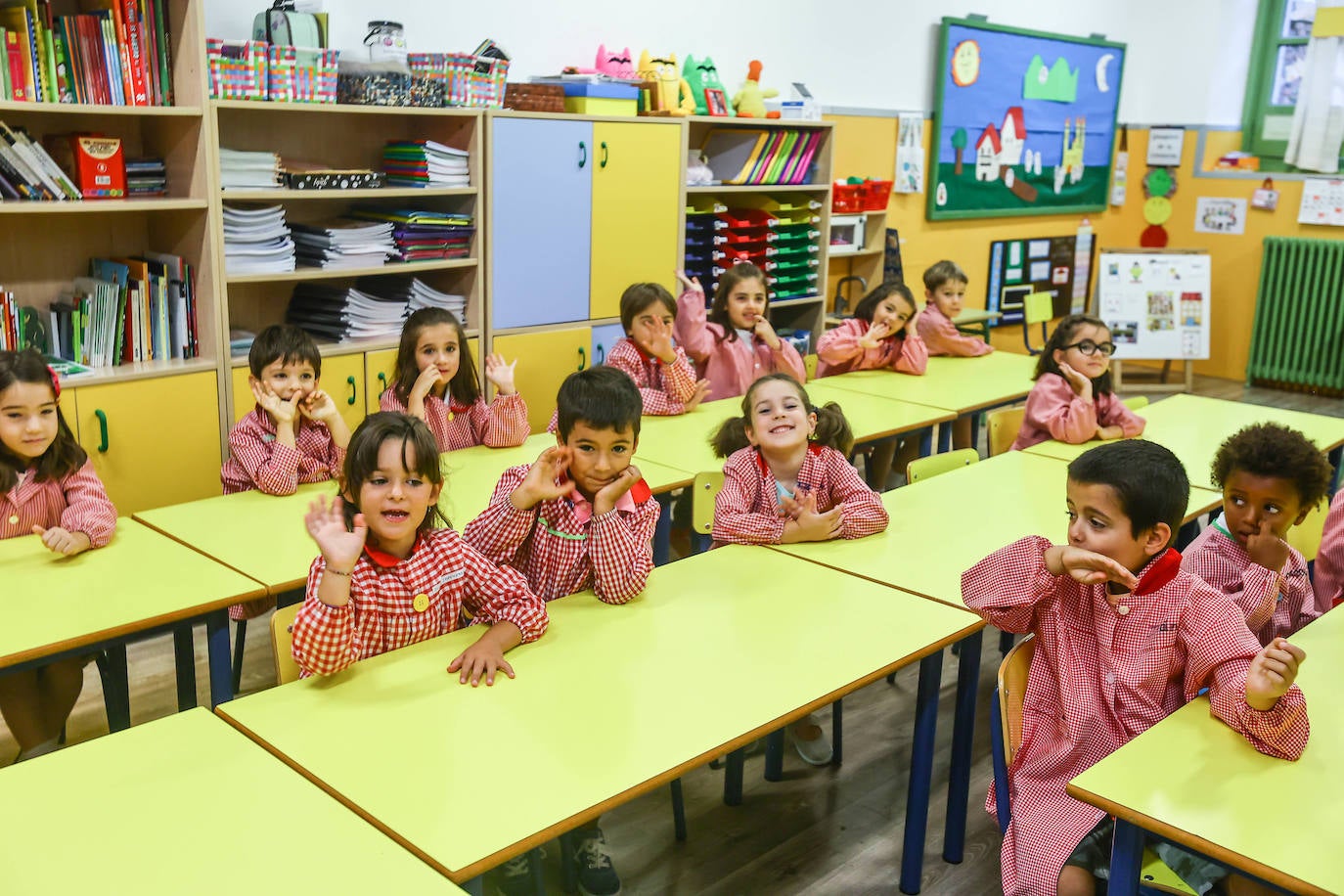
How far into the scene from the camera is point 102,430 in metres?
3.50

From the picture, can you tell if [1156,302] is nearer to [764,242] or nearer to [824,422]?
[764,242]

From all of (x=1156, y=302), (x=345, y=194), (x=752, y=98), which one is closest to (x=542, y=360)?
(x=345, y=194)

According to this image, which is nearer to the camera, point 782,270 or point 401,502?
point 401,502

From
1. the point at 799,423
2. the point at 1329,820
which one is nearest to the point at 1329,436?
the point at 799,423

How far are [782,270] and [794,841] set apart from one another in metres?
3.49

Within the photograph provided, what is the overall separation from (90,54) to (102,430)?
1.11 meters

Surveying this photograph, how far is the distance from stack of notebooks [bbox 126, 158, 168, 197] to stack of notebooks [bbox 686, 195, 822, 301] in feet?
7.35

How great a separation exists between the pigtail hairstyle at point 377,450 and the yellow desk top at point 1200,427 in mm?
2139

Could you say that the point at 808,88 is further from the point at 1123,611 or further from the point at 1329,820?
the point at 1329,820

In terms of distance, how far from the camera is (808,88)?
20.0 ft

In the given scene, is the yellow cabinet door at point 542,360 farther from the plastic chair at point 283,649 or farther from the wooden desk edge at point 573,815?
the wooden desk edge at point 573,815

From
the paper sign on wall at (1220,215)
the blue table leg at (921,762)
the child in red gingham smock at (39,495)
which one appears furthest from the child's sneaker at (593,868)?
the paper sign on wall at (1220,215)

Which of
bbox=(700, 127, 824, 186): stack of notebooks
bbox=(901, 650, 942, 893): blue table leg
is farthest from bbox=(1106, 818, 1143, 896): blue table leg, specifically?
bbox=(700, 127, 824, 186): stack of notebooks

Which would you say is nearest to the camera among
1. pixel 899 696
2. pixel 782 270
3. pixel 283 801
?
pixel 283 801
